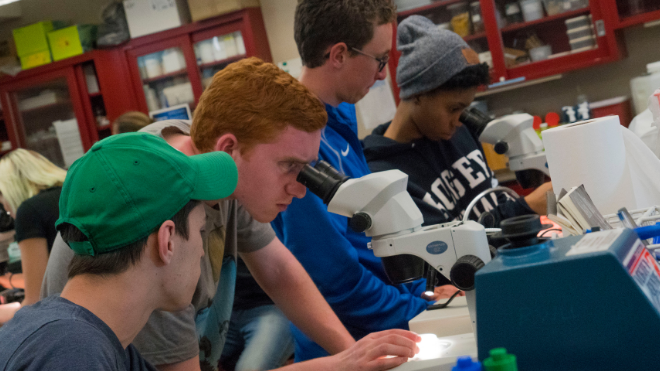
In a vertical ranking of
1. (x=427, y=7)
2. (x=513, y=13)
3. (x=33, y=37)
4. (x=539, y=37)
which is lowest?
(x=539, y=37)

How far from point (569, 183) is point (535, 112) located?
10.9ft

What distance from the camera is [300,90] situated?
4.63 feet

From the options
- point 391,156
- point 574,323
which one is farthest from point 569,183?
point 391,156

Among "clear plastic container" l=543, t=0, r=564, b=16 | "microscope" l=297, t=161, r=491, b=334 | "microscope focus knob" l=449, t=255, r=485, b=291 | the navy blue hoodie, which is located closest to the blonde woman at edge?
the navy blue hoodie

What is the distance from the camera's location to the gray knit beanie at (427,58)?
1.99m

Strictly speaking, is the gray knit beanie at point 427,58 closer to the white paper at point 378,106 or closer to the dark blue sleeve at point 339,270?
the dark blue sleeve at point 339,270

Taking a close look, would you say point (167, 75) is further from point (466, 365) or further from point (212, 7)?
point (466, 365)

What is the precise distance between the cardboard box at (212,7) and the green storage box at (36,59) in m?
1.58

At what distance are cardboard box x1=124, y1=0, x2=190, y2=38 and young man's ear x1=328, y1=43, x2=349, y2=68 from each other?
3494 mm

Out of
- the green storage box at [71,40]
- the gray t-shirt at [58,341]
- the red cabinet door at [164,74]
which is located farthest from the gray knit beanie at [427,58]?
the green storage box at [71,40]

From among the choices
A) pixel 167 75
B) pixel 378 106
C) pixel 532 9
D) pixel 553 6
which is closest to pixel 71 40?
pixel 167 75

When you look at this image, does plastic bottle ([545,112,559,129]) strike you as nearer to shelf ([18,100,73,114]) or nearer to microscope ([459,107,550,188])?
microscope ([459,107,550,188])

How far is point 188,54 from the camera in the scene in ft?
16.3

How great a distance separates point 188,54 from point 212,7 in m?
0.49
